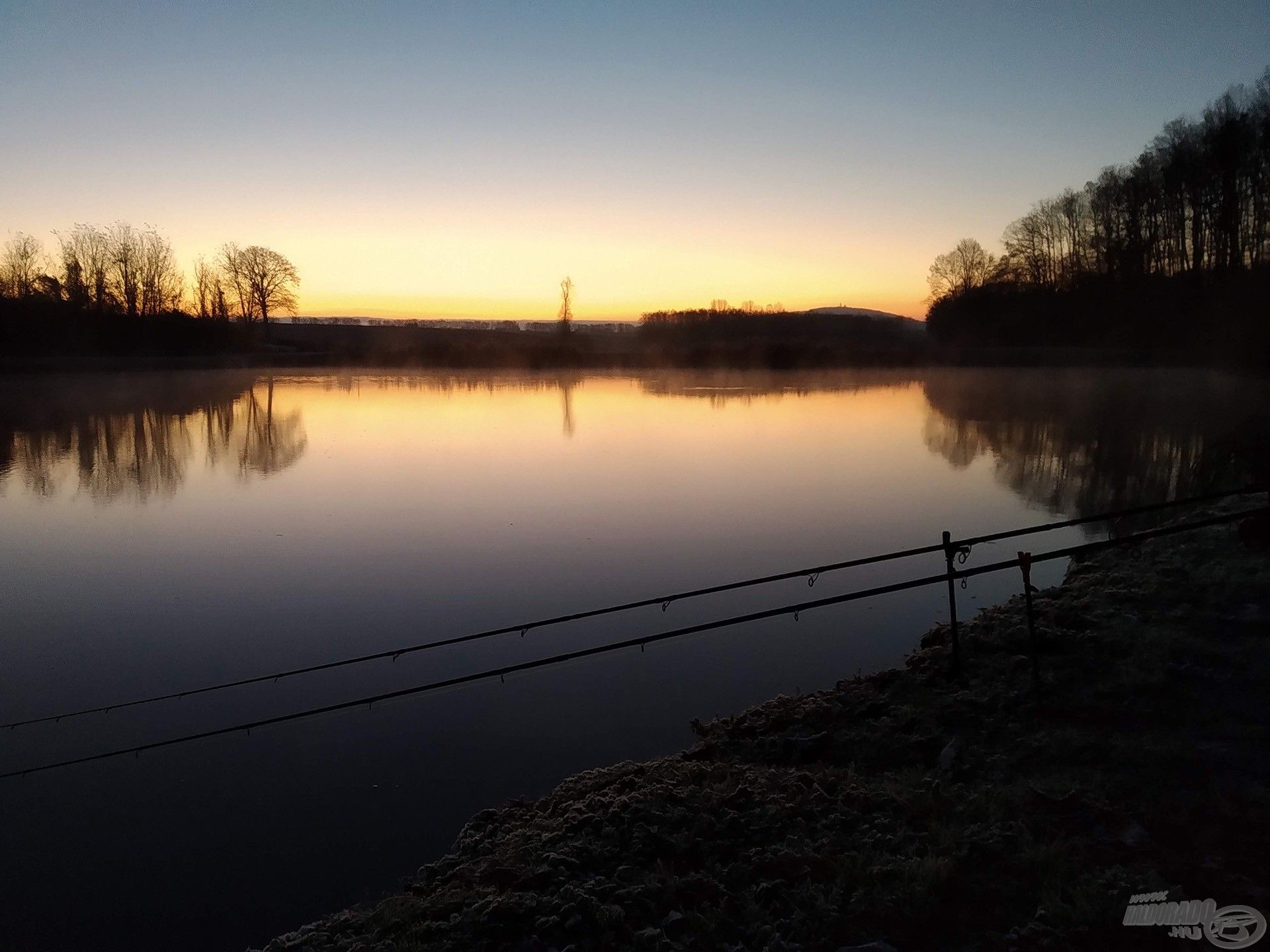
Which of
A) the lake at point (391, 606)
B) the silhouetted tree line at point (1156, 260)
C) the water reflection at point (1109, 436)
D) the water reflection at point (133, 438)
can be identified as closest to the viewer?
the lake at point (391, 606)

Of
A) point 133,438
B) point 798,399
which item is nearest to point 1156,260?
point 798,399

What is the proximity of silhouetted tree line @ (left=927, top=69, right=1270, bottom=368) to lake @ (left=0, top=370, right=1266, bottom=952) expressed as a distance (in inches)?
806

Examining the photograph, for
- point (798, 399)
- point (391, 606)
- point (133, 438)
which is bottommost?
point (391, 606)

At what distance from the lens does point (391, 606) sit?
780cm

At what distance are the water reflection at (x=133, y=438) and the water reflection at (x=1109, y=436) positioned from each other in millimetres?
15458

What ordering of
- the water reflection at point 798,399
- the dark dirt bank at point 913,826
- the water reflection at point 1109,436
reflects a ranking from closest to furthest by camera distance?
the dark dirt bank at point 913,826 < the water reflection at point 1109,436 < the water reflection at point 798,399

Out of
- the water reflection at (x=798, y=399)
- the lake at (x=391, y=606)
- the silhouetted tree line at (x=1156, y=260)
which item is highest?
the silhouetted tree line at (x=1156, y=260)

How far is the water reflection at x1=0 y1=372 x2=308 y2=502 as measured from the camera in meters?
15.0

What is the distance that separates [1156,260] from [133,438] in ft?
172

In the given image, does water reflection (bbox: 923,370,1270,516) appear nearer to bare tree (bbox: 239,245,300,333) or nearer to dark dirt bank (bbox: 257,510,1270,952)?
dark dirt bank (bbox: 257,510,1270,952)

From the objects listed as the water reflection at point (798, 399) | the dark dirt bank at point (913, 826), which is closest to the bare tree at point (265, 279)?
the water reflection at point (798, 399)

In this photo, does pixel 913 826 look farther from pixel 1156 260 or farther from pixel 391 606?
pixel 1156 260

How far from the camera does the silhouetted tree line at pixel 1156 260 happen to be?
3553 centimetres

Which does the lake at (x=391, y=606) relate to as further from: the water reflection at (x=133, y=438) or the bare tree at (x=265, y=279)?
the bare tree at (x=265, y=279)
